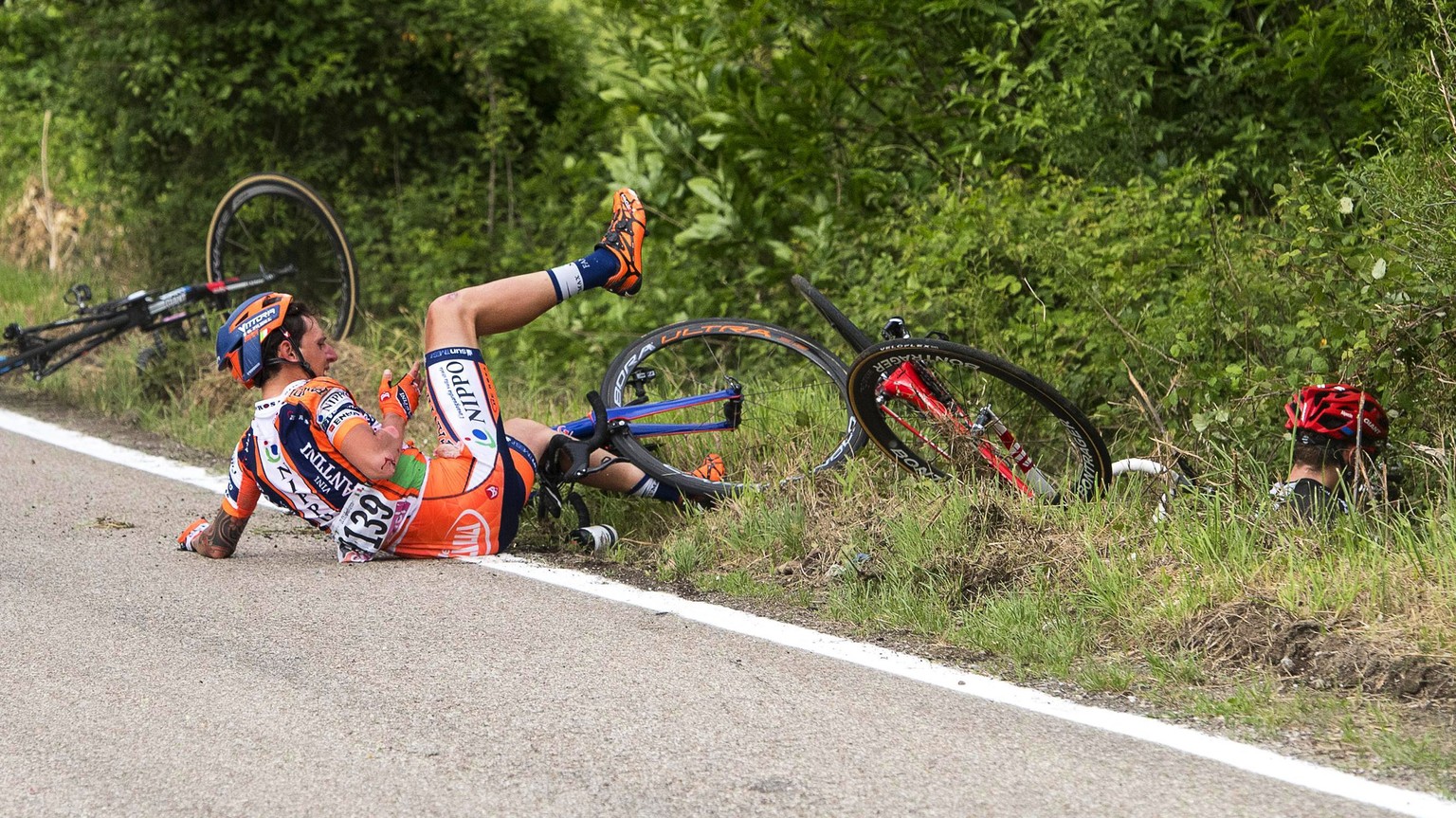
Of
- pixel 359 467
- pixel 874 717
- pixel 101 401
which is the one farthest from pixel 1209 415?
pixel 101 401

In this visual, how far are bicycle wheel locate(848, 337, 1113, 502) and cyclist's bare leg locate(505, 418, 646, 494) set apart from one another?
3.27 ft

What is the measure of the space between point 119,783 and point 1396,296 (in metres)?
4.46

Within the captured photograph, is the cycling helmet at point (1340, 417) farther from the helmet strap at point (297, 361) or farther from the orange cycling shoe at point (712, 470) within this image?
the helmet strap at point (297, 361)

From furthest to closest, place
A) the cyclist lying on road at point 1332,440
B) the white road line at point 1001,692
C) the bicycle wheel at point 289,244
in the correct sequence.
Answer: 1. the bicycle wheel at point 289,244
2. the cyclist lying on road at point 1332,440
3. the white road line at point 1001,692

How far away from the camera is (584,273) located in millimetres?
6574

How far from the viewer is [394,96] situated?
450 inches

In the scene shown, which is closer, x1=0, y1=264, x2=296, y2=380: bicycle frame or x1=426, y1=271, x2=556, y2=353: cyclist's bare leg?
x1=426, y1=271, x2=556, y2=353: cyclist's bare leg

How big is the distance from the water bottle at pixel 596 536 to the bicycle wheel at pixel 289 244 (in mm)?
4246

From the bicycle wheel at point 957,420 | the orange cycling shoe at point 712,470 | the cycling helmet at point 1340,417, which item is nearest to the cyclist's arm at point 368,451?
the orange cycling shoe at point 712,470

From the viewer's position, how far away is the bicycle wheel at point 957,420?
586 centimetres

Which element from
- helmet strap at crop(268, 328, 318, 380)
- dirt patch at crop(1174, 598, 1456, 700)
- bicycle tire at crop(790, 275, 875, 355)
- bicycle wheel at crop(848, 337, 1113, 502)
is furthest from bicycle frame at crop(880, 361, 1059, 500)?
helmet strap at crop(268, 328, 318, 380)

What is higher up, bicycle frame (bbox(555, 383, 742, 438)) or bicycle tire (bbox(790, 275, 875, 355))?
bicycle tire (bbox(790, 275, 875, 355))

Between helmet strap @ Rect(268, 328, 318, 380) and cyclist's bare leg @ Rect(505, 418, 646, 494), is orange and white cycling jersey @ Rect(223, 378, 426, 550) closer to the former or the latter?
helmet strap @ Rect(268, 328, 318, 380)

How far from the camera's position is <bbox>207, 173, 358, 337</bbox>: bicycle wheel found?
33.2 feet
